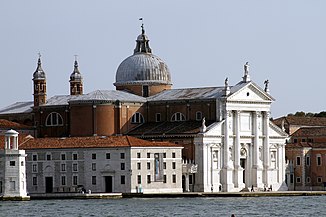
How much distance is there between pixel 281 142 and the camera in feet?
337

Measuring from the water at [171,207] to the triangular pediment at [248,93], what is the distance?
32.1ft

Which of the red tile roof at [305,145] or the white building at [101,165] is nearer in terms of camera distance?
the white building at [101,165]

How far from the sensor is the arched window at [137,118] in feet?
334

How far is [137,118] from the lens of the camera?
102062 mm

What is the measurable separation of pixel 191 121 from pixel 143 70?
671 centimetres

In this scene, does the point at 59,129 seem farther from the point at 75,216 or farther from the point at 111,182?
the point at 75,216

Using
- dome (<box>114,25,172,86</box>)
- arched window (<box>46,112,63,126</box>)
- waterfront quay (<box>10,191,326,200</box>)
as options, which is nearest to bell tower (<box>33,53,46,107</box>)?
arched window (<box>46,112,63,126</box>)

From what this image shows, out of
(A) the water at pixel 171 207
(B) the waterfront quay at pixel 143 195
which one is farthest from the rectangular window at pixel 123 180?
(A) the water at pixel 171 207

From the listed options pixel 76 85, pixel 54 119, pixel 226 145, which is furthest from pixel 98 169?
pixel 76 85

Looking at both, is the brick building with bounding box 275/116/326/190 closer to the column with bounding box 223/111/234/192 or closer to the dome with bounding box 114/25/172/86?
the column with bounding box 223/111/234/192

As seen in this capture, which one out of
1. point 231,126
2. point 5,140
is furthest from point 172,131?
point 5,140

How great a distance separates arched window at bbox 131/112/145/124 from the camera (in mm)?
101750

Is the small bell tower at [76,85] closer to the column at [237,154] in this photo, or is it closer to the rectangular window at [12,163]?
the column at [237,154]

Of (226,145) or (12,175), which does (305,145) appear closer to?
(226,145)
